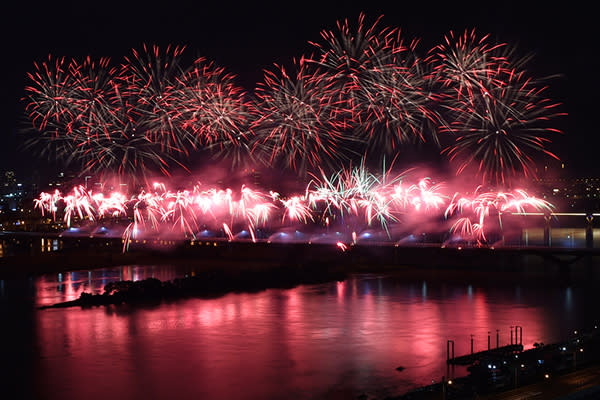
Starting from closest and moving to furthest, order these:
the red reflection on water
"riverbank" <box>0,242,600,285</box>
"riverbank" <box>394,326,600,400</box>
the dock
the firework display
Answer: "riverbank" <box>394,326,600,400</box> < the red reflection on water < the dock < "riverbank" <box>0,242,600,285</box> < the firework display

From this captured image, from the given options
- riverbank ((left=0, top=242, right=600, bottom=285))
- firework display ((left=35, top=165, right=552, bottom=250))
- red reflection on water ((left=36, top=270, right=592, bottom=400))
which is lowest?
red reflection on water ((left=36, top=270, right=592, bottom=400))

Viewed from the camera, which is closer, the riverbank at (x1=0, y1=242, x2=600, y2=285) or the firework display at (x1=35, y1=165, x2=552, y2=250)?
the riverbank at (x1=0, y1=242, x2=600, y2=285)

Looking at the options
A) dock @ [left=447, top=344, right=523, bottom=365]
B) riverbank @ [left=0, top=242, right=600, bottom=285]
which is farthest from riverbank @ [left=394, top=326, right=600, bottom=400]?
riverbank @ [left=0, top=242, right=600, bottom=285]

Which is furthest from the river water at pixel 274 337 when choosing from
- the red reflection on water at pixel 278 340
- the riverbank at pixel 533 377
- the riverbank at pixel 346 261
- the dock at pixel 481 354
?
the riverbank at pixel 346 261

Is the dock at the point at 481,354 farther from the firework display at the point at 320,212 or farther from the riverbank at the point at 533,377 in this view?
the firework display at the point at 320,212

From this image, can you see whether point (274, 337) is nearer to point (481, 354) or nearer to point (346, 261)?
point (481, 354)

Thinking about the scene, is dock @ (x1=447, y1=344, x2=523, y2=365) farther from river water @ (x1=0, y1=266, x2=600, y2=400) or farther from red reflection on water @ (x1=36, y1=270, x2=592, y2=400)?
river water @ (x1=0, y1=266, x2=600, y2=400)

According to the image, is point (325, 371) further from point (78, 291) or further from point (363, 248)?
point (363, 248)
